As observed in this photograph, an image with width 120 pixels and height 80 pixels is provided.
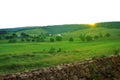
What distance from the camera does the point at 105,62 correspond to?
41.5 feet

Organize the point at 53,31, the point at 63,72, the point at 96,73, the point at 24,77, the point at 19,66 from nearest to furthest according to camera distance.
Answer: the point at 24,77 → the point at 63,72 → the point at 96,73 → the point at 19,66 → the point at 53,31

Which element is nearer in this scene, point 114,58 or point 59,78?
point 59,78

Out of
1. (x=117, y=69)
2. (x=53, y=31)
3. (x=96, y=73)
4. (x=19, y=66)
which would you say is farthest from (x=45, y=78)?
(x=53, y=31)

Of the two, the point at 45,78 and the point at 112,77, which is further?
the point at 112,77

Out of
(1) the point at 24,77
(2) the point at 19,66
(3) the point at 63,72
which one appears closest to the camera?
(1) the point at 24,77

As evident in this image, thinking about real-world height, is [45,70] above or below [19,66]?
above

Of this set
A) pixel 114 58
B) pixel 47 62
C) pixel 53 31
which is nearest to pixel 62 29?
pixel 53 31

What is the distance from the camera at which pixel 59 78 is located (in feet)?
35.9

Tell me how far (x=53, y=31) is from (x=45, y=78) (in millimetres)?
178921

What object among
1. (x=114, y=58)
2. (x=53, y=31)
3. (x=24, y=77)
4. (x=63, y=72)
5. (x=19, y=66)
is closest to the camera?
(x=24, y=77)

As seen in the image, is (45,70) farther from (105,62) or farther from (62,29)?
(62,29)

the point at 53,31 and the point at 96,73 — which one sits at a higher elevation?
the point at 96,73

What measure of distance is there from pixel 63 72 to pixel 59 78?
0.37m

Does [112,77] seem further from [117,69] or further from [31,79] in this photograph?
[31,79]
